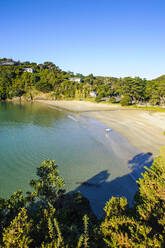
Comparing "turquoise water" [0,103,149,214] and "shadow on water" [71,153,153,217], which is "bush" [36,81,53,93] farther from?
"shadow on water" [71,153,153,217]

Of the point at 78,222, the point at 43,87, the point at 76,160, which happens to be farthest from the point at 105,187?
the point at 43,87

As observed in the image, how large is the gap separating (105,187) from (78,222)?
8.40m

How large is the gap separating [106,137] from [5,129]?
2805 cm

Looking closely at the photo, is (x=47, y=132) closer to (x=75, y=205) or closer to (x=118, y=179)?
(x=118, y=179)

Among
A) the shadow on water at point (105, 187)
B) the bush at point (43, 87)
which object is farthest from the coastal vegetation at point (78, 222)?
the bush at point (43, 87)

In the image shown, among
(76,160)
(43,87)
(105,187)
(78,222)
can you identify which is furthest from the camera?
(43,87)

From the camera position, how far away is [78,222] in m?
8.05

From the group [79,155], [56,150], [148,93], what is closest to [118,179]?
[79,155]

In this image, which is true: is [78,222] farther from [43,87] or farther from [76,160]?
[43,87]

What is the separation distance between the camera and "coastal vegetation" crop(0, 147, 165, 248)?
4789 millimetres

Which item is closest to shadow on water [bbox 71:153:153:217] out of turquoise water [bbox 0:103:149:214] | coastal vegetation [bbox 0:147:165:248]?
turquoise water [bbox 0:103:149:214]

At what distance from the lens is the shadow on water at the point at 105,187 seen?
1380cm

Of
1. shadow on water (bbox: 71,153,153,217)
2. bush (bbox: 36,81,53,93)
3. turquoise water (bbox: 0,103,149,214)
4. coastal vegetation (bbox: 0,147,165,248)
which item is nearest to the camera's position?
coastal vegetation (bbox: 0,147,165,248)

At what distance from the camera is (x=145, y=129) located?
115 feet
